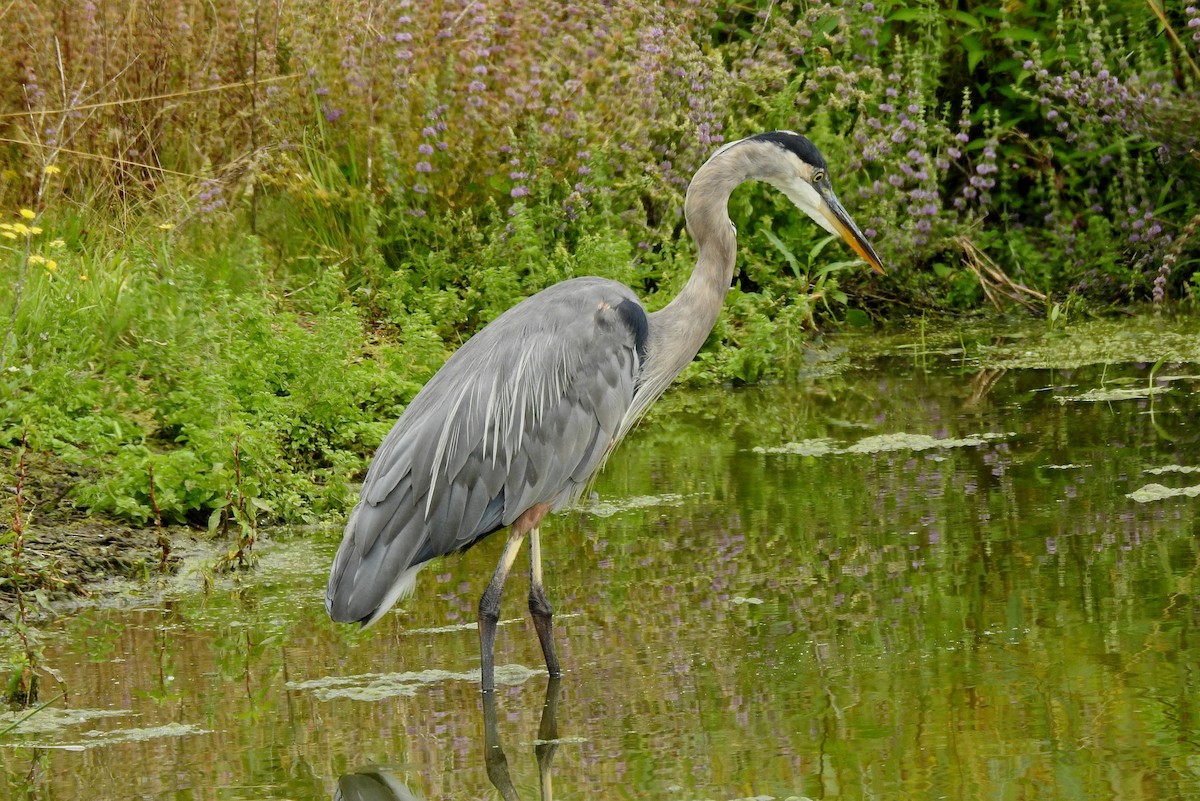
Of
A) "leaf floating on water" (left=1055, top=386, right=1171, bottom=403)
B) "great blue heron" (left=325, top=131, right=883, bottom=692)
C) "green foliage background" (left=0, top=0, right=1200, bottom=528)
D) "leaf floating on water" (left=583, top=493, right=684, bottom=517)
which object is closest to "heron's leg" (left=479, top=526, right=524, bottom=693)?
"great blue heron" (left=325, top=131, right=883, bottom=692)

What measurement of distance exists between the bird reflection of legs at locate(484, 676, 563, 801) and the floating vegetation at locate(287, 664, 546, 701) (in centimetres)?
14

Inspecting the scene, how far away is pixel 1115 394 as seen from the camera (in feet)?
22.6

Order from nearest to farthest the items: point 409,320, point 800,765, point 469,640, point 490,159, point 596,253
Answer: point 800,765 < point 469,640 < point 409,320 < point 596,253 < point 490,159

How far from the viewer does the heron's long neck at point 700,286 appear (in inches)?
194

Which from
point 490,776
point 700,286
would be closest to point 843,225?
point 700,286

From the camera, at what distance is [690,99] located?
27.5ft

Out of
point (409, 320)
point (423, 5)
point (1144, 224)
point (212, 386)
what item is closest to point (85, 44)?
point (423, 5)

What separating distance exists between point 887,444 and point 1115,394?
1159 millimetres

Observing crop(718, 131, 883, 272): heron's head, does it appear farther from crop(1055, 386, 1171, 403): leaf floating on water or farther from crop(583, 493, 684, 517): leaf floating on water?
crop(1055, 386, 1171, 403): leaf floating on water

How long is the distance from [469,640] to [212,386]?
176cm

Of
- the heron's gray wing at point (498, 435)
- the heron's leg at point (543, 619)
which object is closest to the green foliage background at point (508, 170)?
the heron's gray wing at point (498, 435)

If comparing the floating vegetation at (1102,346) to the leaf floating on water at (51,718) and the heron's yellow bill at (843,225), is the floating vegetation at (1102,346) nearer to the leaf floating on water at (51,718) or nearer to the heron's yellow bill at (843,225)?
the heron's yellow bill at (843,225)

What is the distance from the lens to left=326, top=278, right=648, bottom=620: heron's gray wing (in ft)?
13.8

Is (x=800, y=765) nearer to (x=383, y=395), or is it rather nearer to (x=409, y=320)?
(x=383, y=395)
